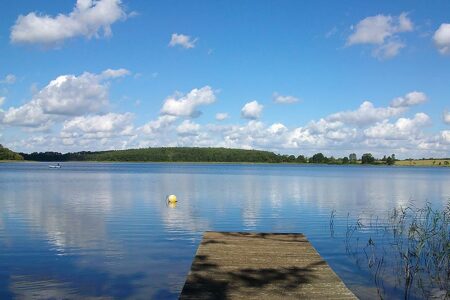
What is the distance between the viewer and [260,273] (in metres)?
9.71

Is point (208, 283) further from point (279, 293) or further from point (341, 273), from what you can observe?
point (341, 273)

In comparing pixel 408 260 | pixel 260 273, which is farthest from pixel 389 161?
pixel 260 273

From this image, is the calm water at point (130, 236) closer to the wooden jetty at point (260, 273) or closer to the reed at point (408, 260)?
the reed at point (408, 260)

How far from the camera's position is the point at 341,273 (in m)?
12.3

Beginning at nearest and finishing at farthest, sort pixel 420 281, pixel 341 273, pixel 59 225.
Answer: pixel 420 281, pixel 341 273, pixel 59 225

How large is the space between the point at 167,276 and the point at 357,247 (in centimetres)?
741

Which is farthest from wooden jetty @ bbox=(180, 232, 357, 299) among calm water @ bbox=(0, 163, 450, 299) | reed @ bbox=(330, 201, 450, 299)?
Result: reed @ bbox=(330, 201, 450, 299)

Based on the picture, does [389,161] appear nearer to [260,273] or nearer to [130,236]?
[130,236]

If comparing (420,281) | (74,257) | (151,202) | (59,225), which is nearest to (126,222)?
(59,225)

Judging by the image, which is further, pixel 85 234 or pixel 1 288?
pixel 85 234

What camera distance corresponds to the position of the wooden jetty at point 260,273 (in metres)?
8.35

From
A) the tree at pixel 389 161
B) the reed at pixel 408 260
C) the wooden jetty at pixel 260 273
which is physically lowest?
the reed at pixel 408 260

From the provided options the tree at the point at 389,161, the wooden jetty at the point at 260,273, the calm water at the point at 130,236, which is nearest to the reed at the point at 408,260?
the calm water at the point at 130,236

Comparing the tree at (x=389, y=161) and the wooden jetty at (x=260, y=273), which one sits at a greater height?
the tree at (x=389, y=161)
